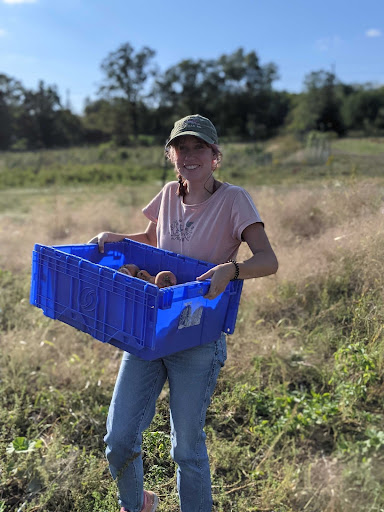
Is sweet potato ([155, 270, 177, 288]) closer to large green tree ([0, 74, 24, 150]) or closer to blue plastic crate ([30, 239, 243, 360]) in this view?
blue plastic crate ([30, 239, 243, 360])

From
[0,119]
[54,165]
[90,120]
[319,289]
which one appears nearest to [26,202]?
[319,289]

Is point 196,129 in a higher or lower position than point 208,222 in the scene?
higher

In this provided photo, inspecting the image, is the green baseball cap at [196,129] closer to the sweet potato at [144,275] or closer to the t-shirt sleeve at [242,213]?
the t-shirt sleeve at [242,213]

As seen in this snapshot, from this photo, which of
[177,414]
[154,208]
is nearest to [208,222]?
[154,208]

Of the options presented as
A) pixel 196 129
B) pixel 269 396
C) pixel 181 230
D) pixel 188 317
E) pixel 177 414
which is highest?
pixel 196 129

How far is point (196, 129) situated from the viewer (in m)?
2.13

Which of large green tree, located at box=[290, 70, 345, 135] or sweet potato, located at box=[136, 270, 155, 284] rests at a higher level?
large green tree, located at box=[290, 70, 345, 135]

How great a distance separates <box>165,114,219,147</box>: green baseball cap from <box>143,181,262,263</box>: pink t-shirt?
0.70 ft

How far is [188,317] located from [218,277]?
182 mm

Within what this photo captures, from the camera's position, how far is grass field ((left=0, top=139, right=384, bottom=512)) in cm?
262

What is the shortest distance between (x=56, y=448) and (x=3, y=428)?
1.17 feet

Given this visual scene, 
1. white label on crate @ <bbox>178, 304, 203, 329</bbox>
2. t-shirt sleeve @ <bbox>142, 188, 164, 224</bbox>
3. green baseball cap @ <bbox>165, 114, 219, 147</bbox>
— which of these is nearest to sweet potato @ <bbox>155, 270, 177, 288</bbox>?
white label on crate @ <bbox>178, 304, 203, 329</bbox>

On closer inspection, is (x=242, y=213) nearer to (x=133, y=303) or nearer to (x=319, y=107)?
(x=133, y=303)

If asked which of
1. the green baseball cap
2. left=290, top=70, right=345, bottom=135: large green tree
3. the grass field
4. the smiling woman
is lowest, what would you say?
the grass field
